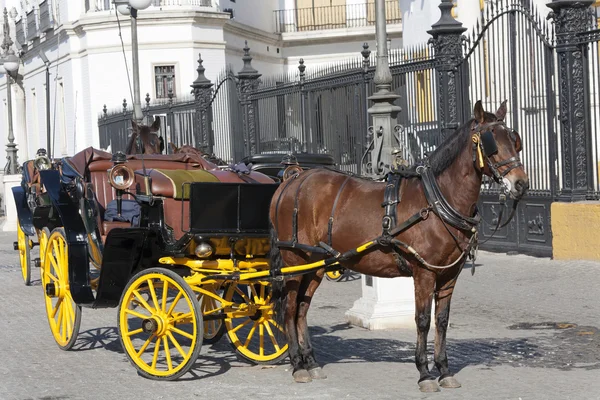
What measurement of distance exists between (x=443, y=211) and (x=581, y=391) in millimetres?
1572

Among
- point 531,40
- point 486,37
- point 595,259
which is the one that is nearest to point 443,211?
point 595,259

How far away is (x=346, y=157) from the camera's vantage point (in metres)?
18.8

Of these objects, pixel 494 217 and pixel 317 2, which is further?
pixel 317 2

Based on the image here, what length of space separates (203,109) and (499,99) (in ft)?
32.6

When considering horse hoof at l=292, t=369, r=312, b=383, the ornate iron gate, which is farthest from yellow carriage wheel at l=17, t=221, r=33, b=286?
horse hoof at l=292, t=369, r=312, b=383

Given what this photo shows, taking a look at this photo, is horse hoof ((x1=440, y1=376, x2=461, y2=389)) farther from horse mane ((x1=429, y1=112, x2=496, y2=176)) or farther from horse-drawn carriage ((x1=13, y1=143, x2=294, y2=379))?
horse-drawn carriage ((x1=13, y1=143, x2=294, y2=379))

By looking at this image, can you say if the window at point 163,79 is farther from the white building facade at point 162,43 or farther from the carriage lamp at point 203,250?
the carriage lamp at point 203,250

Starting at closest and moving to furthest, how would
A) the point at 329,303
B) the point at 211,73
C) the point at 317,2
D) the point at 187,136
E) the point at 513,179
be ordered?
1. the point at 513,179
2. the point at 329,303
3. the point at 187,136
4. the point at 211,73
5. the point at 317,2

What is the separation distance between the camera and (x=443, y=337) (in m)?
7.80

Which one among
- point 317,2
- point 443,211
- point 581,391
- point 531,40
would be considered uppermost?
point 317,2

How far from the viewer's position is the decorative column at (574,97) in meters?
14.8

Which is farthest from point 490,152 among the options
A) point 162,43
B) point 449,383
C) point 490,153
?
point 162,43

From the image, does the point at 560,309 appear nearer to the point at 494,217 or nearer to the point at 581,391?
the point at 581,391

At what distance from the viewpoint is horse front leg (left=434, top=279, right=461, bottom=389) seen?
7785 millimetres
